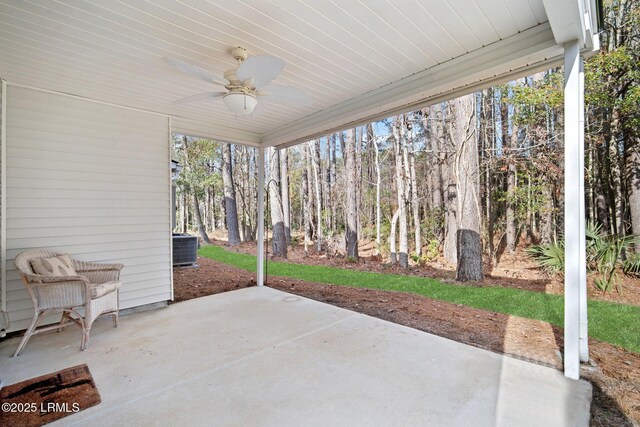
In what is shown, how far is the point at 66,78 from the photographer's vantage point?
10.0ft

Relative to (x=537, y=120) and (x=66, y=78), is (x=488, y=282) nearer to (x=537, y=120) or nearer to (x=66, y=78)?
(x=537, y=120)

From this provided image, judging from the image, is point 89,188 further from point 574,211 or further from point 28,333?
point 574,211

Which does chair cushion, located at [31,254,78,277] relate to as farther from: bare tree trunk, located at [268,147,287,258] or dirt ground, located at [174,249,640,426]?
bare tree trunk, located at [268,147,287,258]

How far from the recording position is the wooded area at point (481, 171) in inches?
221

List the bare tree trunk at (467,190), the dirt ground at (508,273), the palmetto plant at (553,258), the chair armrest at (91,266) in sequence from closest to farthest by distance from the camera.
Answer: the chair armrest at (91,266), the dirt ground at (508,273), the palmetto plant at (553,258), the bare tree trunk at (467,190)

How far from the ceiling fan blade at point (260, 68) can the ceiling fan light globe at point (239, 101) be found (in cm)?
24

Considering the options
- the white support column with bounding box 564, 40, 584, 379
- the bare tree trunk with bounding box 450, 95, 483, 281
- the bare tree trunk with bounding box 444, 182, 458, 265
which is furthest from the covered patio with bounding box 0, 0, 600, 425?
the bare tree trunk with bounding box 444, 182, 458, 265

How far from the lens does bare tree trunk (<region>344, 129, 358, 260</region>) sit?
9.27 meters

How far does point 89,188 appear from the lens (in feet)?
12.0

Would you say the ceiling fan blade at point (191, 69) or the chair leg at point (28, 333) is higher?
the ceiling fan blade at point (191, 69)

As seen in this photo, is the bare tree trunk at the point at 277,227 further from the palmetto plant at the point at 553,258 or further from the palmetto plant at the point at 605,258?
the palmetto plant at the point at 605,258

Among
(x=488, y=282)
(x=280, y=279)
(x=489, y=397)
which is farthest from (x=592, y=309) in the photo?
(x=280, y=279)

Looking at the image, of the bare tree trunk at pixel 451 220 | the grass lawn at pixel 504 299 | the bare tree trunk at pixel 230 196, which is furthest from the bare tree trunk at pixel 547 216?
the bare tree trunk at pixel 230 196

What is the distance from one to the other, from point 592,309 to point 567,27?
12.1 feet
